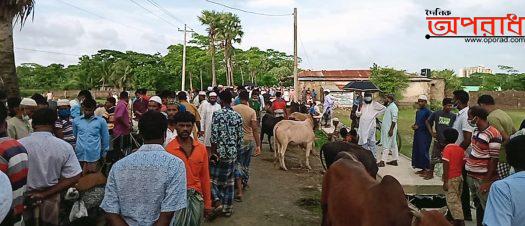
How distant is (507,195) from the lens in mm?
2600

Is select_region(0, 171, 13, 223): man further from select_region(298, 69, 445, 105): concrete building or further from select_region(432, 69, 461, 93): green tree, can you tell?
select_region(432, 69, 461, 93): green tree

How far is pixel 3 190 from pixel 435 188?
6646 millimetres

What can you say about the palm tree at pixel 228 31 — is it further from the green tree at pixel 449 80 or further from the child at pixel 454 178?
the child at pixel 454 178

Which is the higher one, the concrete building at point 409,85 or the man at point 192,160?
the concrete building at point 409,85

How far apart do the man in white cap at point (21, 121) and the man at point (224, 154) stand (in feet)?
7.98

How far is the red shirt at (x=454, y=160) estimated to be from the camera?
5.53 meters

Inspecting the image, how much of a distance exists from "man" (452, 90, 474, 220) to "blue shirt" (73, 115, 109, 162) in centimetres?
504

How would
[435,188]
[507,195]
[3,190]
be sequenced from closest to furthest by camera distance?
1. [3,190]
2. [507,195]
3. [435,188]

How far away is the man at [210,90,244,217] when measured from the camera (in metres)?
6.30

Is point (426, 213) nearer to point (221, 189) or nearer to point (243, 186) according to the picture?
point (221, 189)

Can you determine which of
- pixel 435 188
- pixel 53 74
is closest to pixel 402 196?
pixel 435 188

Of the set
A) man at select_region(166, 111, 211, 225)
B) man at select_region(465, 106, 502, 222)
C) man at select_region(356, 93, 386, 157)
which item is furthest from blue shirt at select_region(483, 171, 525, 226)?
man at select_region(356, 93, 386, 157)

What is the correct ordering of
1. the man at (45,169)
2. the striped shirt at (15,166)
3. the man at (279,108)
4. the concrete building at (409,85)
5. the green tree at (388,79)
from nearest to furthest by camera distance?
the striped shirt at (15,166) → the man at (45,169) → the man at (279,108) → the green tree at (388,79) → the concrete building at (409,85)

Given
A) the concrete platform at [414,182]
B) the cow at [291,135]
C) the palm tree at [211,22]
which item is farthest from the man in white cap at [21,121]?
the palm tree at [211,22]
